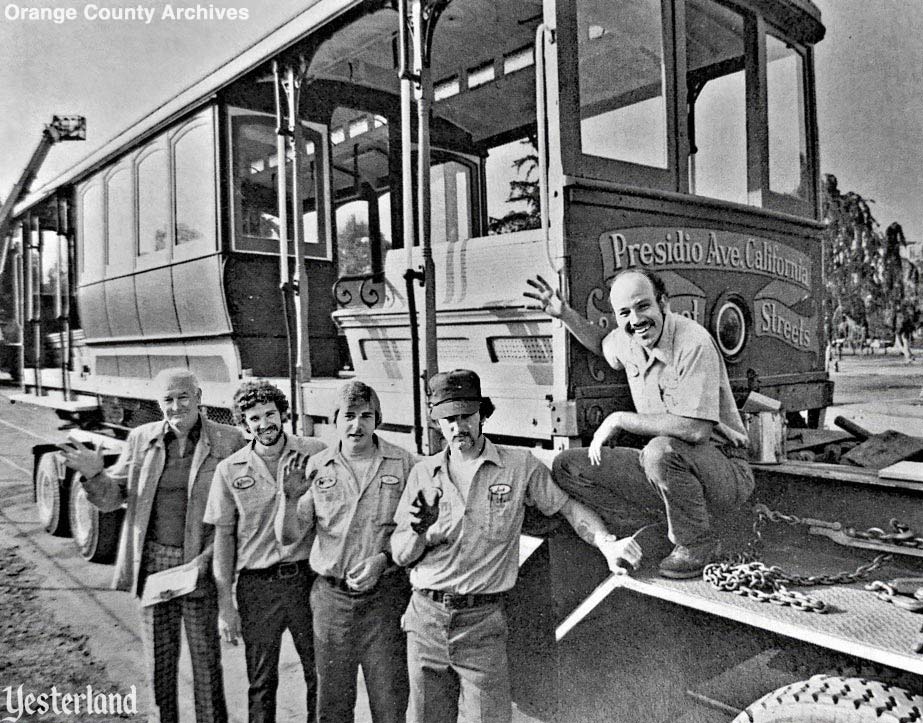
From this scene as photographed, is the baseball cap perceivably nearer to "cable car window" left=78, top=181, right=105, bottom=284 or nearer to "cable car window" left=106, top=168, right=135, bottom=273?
"cable car window" left=106, top=168, right=135, bottom=273

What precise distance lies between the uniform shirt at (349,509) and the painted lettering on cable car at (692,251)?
3.27 feet

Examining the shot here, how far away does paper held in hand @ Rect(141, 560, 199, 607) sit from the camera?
256 centimetres

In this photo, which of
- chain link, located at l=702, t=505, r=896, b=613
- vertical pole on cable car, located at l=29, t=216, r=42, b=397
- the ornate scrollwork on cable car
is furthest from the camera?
vertical pole on cable car, located at l=29, t=216, r=42, b=397

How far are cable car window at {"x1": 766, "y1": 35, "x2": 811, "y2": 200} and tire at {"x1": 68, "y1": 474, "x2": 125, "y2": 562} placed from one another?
423 centimetres

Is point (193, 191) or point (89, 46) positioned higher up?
point (89, 46)

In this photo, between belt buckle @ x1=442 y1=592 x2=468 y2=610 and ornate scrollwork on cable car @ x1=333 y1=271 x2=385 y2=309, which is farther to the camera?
ornate scrollwork on cable car @ x1=333 y1=271 x2=385 y2=309

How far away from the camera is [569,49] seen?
8.17 ft

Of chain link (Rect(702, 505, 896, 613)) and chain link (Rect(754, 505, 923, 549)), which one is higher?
chain link (Rect(754, 505, 923, 549))

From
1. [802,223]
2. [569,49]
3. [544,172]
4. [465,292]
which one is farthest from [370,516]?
[802,223]

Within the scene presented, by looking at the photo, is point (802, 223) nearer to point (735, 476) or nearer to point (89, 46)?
point (735, 476)

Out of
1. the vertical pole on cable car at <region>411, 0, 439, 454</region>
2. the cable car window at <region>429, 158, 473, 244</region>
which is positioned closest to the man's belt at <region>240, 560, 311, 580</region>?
the vertical pole on cable car at <region>411, 0, 439, 454</region>

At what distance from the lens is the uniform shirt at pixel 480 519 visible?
7.07 feet

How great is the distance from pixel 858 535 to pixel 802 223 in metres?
1.56

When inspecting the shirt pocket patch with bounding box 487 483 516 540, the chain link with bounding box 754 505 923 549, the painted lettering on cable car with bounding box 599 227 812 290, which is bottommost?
the chain link with bounding box 754 505 923 549
